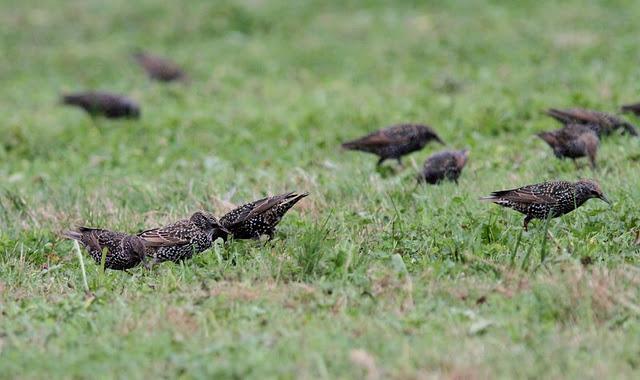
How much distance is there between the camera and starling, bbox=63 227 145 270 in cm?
776

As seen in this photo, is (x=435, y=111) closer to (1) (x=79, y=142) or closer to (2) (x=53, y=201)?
(1) (x=79, y=142)

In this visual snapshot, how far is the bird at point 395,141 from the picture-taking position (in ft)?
35.2

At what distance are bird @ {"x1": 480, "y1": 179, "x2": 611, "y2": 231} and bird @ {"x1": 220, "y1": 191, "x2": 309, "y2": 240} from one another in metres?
1.69

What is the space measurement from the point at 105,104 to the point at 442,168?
21.6 feet

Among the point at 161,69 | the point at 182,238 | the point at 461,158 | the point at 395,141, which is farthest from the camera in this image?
the point at 161,69

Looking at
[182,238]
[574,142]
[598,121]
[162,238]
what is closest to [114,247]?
[162,238]

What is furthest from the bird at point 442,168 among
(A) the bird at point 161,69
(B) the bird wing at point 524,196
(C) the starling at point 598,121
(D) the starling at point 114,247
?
(A) the bird at point 161,69

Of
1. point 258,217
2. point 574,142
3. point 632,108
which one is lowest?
point 632,108

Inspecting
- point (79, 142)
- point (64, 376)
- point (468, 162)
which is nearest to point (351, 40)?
point (79, 142)

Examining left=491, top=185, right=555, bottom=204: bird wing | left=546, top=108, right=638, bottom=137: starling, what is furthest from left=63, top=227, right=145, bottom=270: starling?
left=546, top=108, right=638, bottom=137: starling

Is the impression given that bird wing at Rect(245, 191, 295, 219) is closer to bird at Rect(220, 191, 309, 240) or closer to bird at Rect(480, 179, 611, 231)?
bird at Rect(220, 191, 309, 240)

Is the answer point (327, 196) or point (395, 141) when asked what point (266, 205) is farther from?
point (395, 141)

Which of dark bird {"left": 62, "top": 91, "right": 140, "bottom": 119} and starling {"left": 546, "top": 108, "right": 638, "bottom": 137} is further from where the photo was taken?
dark bird {"left": 62, "top": 91, "right": 140, "bottom": 119}

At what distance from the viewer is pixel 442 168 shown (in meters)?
9.80
